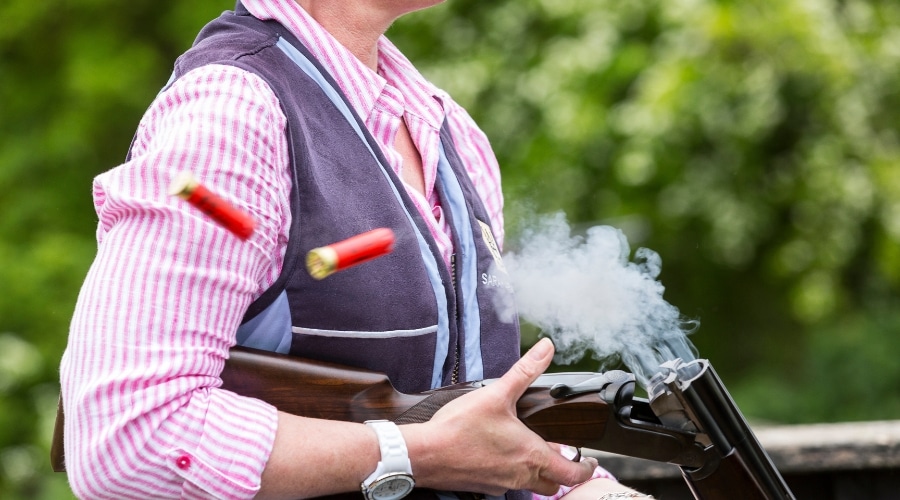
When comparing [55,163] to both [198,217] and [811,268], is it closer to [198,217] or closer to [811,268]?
[811,268]

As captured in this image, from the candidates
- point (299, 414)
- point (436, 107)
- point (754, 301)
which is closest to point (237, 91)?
point (299, 414)

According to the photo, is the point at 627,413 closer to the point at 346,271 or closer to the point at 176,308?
the point at 346,271

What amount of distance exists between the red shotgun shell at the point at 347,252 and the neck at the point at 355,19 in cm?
65

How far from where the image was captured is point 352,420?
1636 mm

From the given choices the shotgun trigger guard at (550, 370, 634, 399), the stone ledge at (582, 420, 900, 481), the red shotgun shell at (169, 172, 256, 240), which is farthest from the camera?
the stone ledge at (582, 420, 900, 481)

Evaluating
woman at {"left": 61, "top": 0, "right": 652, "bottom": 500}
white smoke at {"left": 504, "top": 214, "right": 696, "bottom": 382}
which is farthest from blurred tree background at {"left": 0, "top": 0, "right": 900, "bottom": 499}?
woman at {"left": 61, "top": 0, "right": 652, "bottom": 500}

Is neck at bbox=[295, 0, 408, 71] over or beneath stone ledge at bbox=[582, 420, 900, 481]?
over

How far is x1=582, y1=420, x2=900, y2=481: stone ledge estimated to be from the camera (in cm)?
327

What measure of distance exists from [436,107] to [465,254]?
0.41m

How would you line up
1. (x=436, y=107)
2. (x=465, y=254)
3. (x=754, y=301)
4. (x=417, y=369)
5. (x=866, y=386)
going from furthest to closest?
(x=754, y=301), (x=866, y=386), (x=436, y=107), (x=465, y=254), (x=417, y=369)

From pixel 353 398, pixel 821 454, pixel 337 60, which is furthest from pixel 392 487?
pixel 821 454

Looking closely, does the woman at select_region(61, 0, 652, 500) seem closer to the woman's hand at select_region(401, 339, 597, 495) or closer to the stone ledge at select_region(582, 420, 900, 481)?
the woman's hand at select_region(401, 339, 597, 495)

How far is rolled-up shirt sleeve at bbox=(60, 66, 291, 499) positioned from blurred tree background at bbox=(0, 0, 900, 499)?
4.04 metres

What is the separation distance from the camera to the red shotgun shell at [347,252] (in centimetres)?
132
